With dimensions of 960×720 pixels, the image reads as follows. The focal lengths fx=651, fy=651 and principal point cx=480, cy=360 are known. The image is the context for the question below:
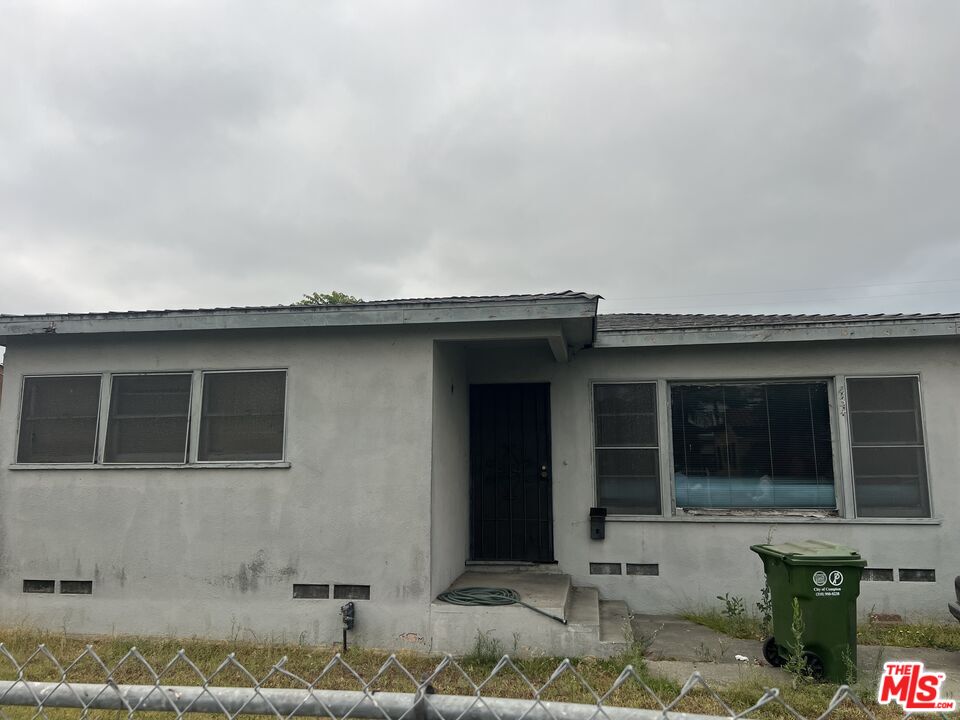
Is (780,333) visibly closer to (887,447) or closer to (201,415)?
(887,447)

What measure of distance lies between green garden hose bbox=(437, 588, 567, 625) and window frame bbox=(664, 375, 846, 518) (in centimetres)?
240

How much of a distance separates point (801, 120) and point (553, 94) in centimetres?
670

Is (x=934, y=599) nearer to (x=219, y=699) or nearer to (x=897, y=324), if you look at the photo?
(x=897, y=324)

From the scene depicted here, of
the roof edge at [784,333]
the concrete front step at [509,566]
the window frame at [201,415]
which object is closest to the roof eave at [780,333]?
the roof edge at [784,333]

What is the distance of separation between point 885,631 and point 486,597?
13.2 ft

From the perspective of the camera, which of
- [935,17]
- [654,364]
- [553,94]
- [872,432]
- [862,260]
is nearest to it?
[872,432]

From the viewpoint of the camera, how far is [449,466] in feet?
23.2

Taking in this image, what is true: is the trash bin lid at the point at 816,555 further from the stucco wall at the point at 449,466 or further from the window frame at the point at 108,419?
the window frame at the point at 108,419

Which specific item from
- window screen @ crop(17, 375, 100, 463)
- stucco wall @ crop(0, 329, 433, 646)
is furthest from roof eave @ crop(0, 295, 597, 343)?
window screen @ crop(17, 375, 100, 463)

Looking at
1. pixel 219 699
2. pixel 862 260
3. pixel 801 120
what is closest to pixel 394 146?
pixel 801 120

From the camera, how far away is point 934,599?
271 inches

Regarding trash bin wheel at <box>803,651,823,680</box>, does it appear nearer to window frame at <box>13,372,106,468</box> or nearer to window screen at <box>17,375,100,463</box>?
window frame at <box>13,372,106,468</box>

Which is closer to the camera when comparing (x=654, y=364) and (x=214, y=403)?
(x=214, y=403)

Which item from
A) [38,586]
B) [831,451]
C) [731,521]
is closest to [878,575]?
[831,451]
